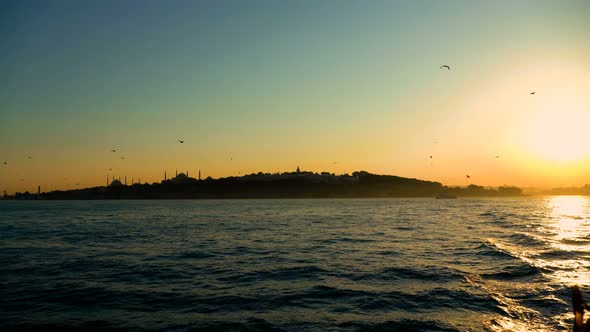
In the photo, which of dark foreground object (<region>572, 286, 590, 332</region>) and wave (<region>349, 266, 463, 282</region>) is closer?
dark foreground object (<region>572, 286, 590, 332</region>)

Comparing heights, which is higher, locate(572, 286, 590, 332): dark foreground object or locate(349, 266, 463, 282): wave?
locate(572, 286, 590, 332): dark foreground object

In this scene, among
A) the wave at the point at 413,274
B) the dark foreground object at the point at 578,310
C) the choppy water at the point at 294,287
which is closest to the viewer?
the dark foreground object at the point at 578,310

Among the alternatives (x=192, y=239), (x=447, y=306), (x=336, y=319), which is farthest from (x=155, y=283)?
(x=192, y=239)

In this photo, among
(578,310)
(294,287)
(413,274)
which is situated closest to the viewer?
(578,310)

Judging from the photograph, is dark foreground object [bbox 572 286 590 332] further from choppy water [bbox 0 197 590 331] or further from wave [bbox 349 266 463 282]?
wave [bbox 349 266 463 282]

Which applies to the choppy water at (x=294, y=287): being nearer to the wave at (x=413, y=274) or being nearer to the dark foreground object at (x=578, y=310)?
the wave at (x=413, y=274)

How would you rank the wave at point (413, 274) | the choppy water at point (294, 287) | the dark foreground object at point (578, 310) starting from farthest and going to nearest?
the wave at point (413, 274) < the choppy water at point (294, 287) < the dark foreground object at point (578, 310)

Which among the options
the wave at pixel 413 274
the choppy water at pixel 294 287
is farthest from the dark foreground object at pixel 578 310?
the wave at pixel 413 274

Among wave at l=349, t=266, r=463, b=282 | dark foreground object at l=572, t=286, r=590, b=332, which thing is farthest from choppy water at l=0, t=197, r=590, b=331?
dark foreground object at l=572, t=286, r=590, b=332

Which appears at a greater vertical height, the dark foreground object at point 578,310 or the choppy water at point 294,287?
the dark foreground object at point 578,310

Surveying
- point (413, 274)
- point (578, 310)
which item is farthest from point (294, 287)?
point (578, 310)

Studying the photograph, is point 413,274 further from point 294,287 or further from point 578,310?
point 578,310

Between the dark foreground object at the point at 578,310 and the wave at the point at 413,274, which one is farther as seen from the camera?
the wave at the point at 413,274

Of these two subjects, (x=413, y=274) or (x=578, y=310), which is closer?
(x=578, y=310)
